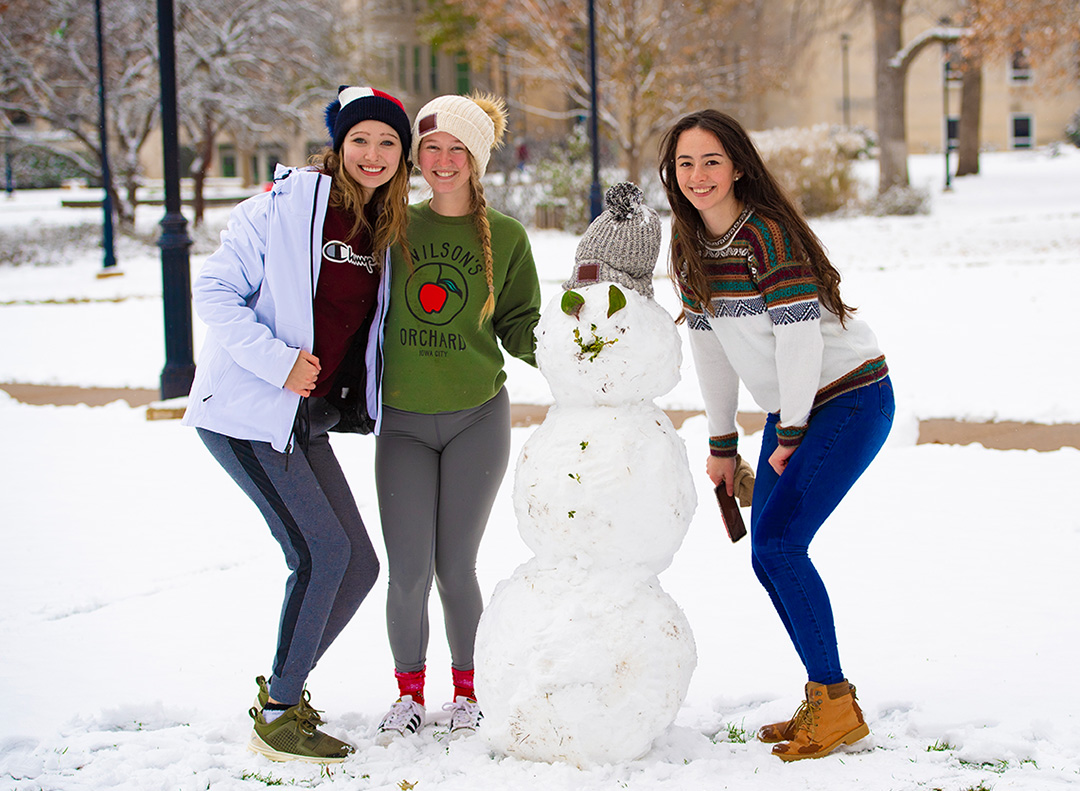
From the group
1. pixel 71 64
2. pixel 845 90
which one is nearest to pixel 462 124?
pixel 71 64

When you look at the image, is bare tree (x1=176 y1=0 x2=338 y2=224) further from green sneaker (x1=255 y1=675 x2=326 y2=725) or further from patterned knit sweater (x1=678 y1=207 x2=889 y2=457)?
patterned knit sweater (x1=678 y1=207 x2=889 y2=457)

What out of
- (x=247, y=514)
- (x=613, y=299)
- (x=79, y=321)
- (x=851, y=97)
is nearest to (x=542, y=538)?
(x=613, y=299)

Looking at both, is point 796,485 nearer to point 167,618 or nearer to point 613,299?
point 613,299

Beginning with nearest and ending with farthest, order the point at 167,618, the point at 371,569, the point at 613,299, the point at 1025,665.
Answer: the point at 613,299, the point at 371,569, the point at 1025,665, the point at 167,618

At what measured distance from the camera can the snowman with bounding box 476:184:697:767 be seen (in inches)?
114

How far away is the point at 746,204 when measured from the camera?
315 cm

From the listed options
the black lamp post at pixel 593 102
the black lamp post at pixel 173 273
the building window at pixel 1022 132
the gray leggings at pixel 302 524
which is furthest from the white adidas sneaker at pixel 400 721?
the building window at pixel 1022 132

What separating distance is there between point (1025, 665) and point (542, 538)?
1.93m

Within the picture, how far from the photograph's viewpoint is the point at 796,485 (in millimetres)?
3096

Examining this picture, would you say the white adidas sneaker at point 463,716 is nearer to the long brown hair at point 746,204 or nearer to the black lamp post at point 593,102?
the long brown hair at point 746,204

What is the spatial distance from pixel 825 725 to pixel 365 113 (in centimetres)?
235

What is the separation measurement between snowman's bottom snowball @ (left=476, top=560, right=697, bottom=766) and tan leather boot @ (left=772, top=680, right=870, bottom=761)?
1.31 ft

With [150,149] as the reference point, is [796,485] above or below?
below

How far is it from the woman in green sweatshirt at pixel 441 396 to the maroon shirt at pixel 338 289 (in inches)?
5.4
